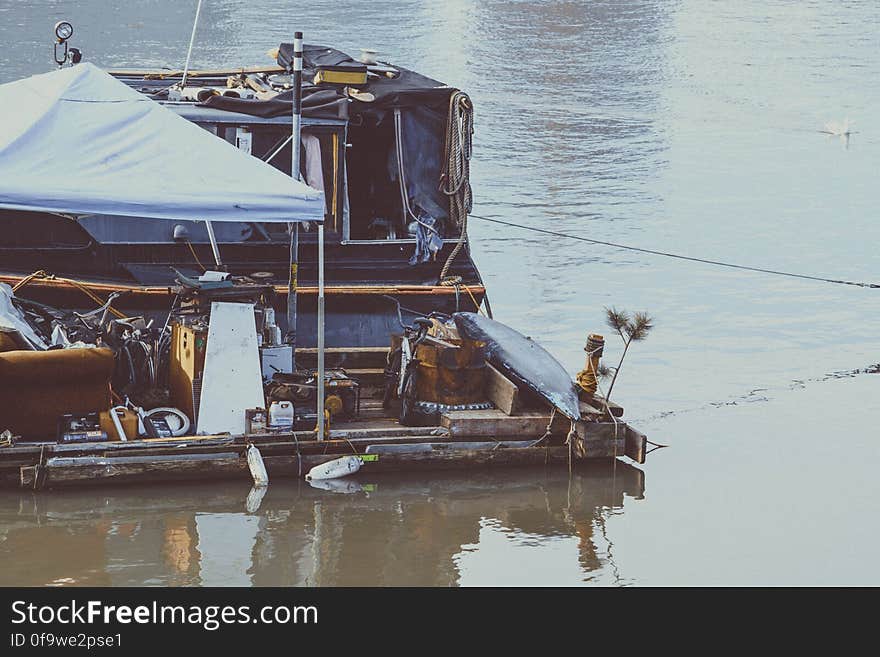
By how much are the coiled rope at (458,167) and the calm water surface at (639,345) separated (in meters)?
1.88

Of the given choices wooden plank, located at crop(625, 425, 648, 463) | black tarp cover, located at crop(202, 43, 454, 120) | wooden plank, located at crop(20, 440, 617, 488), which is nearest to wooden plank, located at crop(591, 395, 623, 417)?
wooden plank, located at crop(625, 425, 648, 463)

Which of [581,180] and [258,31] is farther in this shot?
[258,31]

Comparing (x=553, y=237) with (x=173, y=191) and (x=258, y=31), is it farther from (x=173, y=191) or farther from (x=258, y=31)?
(x=258, y=31)

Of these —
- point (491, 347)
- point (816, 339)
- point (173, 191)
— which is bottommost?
point (816, 339)

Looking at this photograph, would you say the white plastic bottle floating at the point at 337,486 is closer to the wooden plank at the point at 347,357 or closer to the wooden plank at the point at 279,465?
the wooden plank at the point at 279,465

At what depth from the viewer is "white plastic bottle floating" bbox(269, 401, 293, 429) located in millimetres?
10609

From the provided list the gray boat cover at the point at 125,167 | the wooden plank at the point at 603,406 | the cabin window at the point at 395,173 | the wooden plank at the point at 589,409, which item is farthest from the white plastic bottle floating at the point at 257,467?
the cabin window at the point at 395,173

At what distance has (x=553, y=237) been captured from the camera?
2050 centimetres

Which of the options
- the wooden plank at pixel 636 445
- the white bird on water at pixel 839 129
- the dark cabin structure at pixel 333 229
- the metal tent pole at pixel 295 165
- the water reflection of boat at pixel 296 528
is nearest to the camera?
the water reflection of boat at pixel 296 528

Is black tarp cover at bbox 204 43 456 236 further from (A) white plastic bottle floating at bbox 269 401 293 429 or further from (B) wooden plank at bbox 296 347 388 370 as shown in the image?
(A) white plastic bottle floating at bbox 269 401 293 429

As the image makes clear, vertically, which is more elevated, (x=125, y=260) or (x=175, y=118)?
(x=175, y=118)

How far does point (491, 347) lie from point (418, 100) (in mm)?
2816

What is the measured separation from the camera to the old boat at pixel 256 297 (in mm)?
10023
